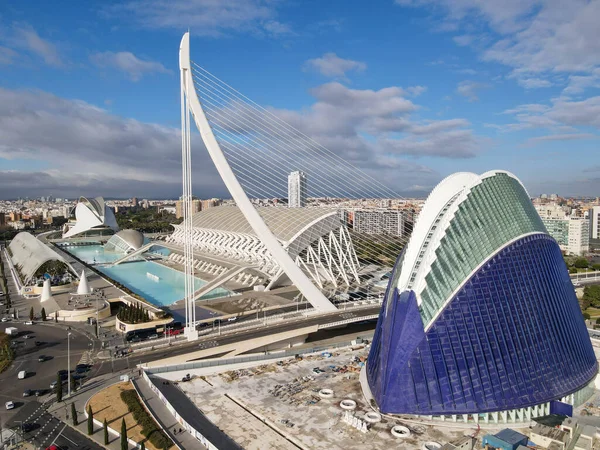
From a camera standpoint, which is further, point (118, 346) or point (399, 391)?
point (118, 346)

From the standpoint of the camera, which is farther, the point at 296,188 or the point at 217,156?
the point at 296,188

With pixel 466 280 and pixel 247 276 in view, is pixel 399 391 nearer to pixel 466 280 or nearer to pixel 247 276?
pixel 466 280

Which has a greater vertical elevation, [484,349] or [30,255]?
[484,349]

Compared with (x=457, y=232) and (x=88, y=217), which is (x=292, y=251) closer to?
(x=457, y=232)

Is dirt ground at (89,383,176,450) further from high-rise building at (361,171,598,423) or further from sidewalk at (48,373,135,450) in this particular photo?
high-rise building at (361,171,598,423)

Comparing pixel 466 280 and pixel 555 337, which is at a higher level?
pixel 466 280

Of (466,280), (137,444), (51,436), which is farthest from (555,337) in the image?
(51,436)

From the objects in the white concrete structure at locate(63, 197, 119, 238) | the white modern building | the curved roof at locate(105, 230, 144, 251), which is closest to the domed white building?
the curved roof at locate(105, 230, 144, 251)

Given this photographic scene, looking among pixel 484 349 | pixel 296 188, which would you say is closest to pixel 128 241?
pixel 296 188
